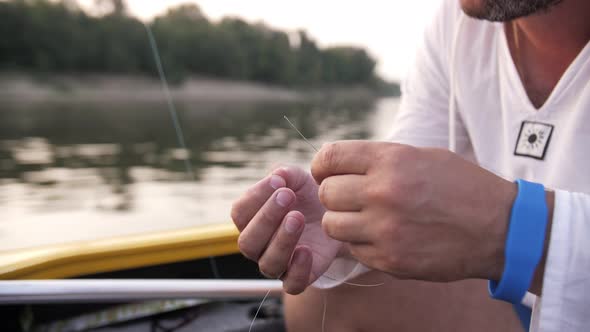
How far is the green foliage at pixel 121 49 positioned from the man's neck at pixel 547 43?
10.2m

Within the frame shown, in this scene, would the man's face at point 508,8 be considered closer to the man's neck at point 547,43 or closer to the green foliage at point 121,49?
the man's neck at point 547,43

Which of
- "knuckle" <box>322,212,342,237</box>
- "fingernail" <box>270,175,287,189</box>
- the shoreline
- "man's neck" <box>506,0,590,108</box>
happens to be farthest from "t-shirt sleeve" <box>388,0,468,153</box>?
the shoreline

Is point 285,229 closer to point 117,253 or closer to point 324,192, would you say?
point 324,192

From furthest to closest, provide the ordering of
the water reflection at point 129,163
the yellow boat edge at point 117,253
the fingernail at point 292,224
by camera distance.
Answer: the water reflection at point 129,163 < the yellow boat edge at point 117,253 < the fingernail at point 292,224

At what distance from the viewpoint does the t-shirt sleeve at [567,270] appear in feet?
1.82

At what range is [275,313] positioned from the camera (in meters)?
1.50

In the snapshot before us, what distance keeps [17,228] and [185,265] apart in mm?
2703

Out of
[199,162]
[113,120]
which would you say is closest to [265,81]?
[113,120]

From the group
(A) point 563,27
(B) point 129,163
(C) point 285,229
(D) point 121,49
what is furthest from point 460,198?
(D) point 121,49

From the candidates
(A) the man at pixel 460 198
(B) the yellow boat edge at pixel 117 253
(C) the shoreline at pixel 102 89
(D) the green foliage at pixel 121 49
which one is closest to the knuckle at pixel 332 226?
(A) the man at pixel 460 198

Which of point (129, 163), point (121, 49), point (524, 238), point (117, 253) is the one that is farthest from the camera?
point (121, 49)

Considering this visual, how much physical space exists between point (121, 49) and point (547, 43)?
66.6ft

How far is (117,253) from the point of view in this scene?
4.41 ft

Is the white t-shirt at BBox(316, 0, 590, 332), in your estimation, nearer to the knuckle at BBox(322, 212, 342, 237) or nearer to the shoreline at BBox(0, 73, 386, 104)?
the knuckle at BBox(322, 212, 342, 237)
